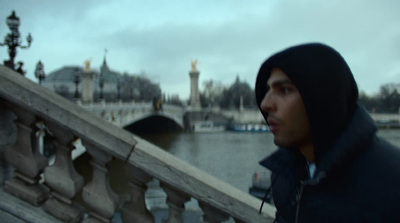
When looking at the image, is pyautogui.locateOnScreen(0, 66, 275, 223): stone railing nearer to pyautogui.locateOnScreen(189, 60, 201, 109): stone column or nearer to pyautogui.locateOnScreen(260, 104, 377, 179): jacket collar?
pyautogui.locateOnScreen(260, 104, 377, 179): jacket collar

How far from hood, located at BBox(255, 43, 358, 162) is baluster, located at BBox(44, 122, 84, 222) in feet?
4.14

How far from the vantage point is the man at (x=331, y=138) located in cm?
101

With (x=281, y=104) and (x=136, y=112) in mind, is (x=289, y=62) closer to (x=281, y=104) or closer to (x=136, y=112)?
(x=281, y=104)

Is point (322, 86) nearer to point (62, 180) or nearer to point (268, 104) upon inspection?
point (268, 104)

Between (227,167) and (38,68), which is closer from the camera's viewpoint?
(38,68)

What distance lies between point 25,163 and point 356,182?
162cm

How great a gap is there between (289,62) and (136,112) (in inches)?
1179

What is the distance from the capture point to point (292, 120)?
46.3 inches

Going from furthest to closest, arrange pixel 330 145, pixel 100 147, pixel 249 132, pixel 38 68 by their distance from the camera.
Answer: pixel 249 132, pixel 38 68, pixel 100 147, pixel 330 145

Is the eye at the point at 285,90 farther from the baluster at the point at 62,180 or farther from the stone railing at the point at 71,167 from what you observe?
the baluster at the point at 62,180

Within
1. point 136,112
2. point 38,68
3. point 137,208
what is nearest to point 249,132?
point 136,112

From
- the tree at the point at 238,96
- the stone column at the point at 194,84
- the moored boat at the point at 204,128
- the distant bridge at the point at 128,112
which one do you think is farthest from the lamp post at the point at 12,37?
the tree at the point at 238,96

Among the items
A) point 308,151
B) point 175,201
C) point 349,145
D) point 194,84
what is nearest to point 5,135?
point 175,201

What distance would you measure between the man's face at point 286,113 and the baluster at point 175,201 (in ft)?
2.69
